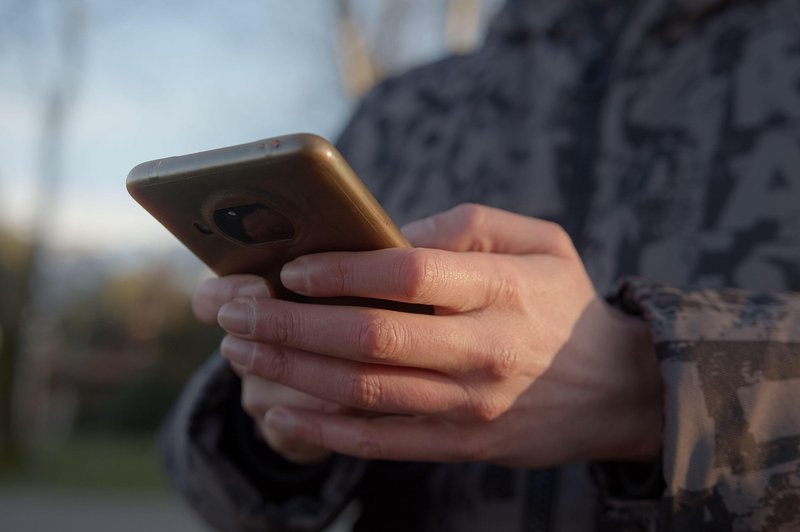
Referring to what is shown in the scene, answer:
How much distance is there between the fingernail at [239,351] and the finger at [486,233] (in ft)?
0.89

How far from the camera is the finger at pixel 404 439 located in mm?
1029

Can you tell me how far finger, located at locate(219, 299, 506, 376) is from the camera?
2.92ft

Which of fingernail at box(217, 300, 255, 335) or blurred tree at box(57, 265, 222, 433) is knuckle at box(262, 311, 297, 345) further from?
blurred tree at box(57, 265, 222, 433)

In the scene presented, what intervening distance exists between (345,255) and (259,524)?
30.4 inches

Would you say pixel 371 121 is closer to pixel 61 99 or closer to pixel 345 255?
pixel 345 255

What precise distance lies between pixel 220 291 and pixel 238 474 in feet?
1.76

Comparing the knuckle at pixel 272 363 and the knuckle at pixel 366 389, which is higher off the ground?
the knuckle at pixel 272 363

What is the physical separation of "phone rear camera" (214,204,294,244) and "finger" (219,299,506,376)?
9 cm

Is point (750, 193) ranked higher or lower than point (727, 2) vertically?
lower

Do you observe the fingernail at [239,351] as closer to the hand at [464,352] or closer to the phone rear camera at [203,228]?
the hand at [464,352]

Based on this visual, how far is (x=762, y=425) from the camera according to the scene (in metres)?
0.98

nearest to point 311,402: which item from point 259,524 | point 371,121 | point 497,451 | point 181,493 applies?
point 497,451

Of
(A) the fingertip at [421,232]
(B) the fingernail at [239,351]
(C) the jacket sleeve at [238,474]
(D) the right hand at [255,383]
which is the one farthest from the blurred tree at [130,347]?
A: (A) the fingertip at [421,232]

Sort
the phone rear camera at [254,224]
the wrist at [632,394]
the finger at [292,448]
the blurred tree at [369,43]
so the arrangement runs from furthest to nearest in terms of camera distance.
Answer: the blurred tree at [369,43], the finger at [292,448], the wrist at [632,394], the phone rear camera at [254,224]
